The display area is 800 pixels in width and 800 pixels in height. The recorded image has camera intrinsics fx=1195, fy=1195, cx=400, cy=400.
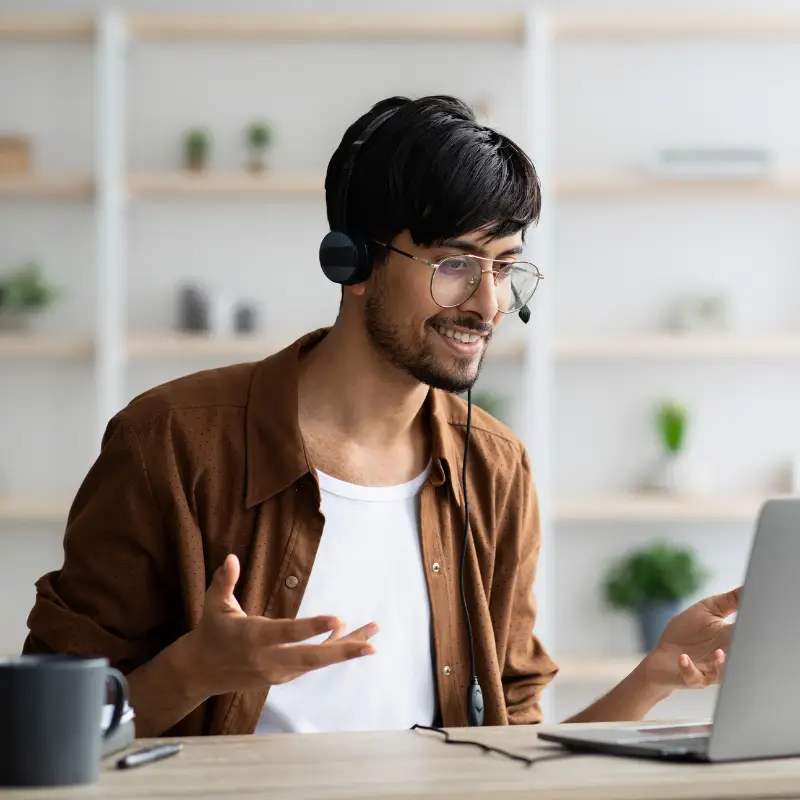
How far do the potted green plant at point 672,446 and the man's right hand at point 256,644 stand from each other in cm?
277

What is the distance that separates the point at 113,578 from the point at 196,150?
2.53 m

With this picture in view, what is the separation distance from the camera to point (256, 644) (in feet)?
3.62

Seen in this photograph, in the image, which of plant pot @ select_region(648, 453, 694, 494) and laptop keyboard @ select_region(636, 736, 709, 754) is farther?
plant pot @ select_region(648, 453, 694, 494)

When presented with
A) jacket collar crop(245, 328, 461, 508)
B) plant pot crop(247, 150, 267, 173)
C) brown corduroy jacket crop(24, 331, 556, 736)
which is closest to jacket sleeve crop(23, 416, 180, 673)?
brown corduroy jacket crop(24, 331, 556, 736)

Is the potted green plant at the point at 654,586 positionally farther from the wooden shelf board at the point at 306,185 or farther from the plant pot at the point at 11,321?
the plant pot at the point at 11,321

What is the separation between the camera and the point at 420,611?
1651 millimetres

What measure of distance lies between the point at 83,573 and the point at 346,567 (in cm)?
35

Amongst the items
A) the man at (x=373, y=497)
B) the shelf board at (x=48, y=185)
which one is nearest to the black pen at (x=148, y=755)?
the man at (x=373, y=497)

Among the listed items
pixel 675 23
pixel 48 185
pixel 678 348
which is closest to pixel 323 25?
pixel 48 185

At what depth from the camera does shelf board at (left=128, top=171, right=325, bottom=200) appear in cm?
371

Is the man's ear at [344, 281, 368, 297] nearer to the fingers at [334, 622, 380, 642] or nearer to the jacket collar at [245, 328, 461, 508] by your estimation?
the jacket collar at [245, 328, 461, 508]

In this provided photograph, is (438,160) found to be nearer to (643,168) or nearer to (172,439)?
(172,439)

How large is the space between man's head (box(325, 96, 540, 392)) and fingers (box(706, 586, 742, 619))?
0.48 meters

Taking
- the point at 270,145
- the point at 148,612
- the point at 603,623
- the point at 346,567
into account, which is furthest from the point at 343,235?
the point at 603,623
